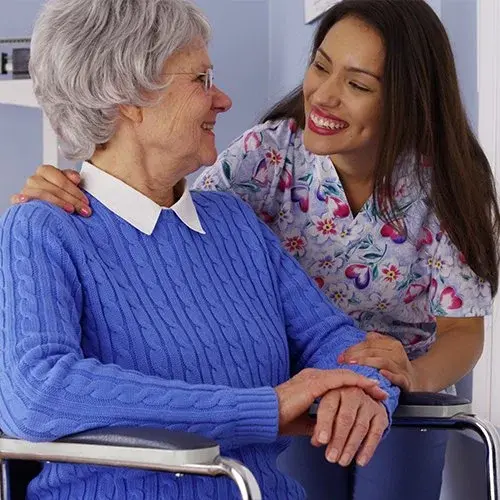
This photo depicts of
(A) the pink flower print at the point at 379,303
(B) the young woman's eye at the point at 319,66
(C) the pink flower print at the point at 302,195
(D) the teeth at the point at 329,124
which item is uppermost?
(B) the young woman's eye at the point at 319,66

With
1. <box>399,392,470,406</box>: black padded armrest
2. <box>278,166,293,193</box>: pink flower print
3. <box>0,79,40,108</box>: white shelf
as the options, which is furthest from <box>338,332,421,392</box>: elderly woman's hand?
<box>0,79,40,108</box>: white shelf

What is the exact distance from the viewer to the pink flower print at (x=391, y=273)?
6.59 feet

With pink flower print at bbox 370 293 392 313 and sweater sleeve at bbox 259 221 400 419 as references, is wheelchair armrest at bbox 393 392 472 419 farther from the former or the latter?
pink flower print at bbox 370 293 392 313

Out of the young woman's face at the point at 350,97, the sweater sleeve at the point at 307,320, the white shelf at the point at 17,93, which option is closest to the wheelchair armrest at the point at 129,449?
the sweater sleeve at the point at 307,320

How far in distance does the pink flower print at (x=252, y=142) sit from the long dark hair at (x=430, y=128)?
0.25m

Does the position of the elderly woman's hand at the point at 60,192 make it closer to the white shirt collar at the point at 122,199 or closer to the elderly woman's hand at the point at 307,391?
the white shirt collar at the point at 122,199

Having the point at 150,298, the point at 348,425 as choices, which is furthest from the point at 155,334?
the point at 348,425

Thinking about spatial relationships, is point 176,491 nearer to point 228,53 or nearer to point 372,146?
point 372,146

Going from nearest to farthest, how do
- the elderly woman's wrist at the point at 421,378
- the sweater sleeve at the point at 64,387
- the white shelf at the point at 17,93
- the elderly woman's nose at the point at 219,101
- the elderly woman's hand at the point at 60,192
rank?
1. the sweater sleeve at the point at 64,387
2. the elderly woman's hand at the point at 60,192
3. the elderly woman's nose at the point at 219,101
4. the elderly woman's wrist at the point at 421,378
5. the white shelf at the point at 17,93

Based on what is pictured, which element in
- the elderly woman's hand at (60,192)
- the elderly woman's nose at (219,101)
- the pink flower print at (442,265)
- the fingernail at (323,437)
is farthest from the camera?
the pink flower print at (442,265)

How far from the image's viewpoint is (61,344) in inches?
58.0

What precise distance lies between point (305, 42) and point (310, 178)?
122 centimetres

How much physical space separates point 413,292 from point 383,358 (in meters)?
0.36

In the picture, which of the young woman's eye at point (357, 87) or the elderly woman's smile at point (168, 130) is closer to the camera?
the elderly woman's smile at point (168, 130)
